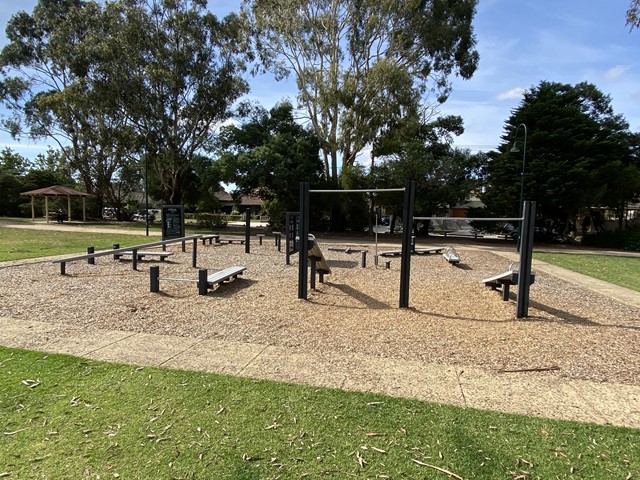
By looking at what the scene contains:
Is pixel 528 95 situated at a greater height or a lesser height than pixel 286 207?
greater

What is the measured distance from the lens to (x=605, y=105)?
86.1 feet

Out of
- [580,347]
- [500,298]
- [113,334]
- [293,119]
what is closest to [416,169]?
[293,119]

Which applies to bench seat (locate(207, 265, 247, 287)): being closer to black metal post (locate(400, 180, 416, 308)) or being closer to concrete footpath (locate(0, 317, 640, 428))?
concrete footpath (locate(0, 317, 640, 428))

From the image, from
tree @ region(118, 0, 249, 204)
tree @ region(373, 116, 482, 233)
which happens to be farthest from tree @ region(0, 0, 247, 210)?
tree @ region(373, 116, 482, 233)

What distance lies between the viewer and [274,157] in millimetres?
24859

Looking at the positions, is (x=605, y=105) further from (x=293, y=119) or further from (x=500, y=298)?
(x=500, y=298)

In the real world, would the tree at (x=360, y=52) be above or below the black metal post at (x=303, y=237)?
above

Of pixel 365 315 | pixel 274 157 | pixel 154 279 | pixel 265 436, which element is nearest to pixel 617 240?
pixel 274 157

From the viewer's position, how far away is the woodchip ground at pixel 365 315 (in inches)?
177

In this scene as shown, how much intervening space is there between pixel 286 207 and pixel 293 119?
23.1 feet

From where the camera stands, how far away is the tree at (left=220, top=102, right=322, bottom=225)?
24.8 meters

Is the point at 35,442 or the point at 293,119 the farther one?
the point at 293,119

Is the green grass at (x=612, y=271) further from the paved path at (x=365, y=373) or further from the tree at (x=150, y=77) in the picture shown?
the tree at (x=150, y=77)

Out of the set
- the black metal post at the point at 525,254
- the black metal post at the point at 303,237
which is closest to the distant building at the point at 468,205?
the black metal post at the point at 525,254
